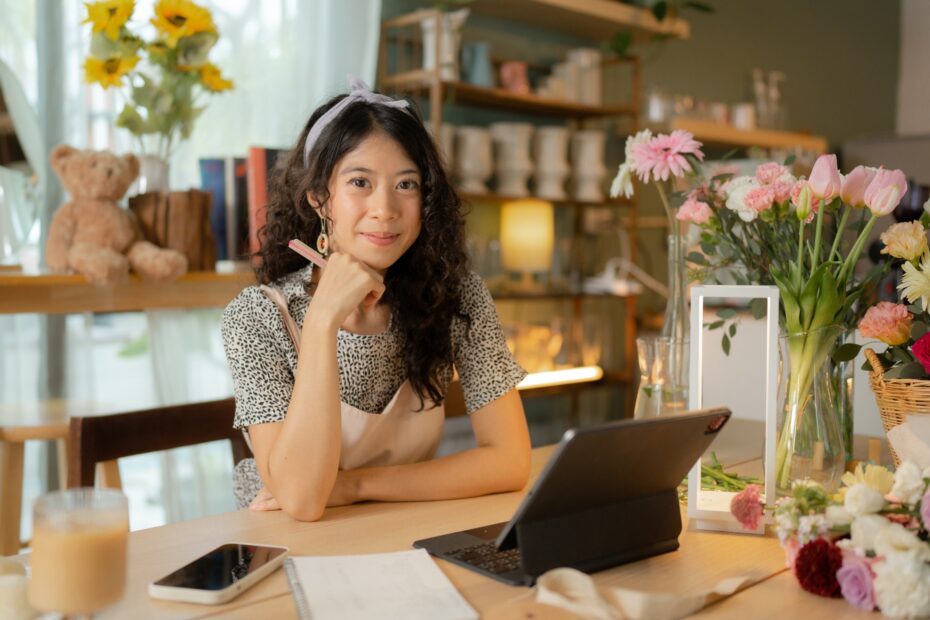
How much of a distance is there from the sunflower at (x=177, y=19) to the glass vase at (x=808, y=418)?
166 cm

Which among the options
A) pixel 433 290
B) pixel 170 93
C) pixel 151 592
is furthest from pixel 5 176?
pixel 151 592

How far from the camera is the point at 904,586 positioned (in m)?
0.84

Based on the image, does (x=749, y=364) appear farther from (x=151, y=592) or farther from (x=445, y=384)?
(x=151, y=592)

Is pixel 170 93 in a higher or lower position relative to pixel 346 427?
higher

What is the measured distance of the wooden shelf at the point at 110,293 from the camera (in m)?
2.04

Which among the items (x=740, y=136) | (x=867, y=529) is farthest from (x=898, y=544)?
(x=740, y=136)

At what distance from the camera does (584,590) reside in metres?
0.88

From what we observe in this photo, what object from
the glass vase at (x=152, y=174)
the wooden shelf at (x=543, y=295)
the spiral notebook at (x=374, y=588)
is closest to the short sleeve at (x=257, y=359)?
the spiral notebook at (x=374, y=588)

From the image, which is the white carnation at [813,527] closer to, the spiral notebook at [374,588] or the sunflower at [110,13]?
the spiral notebook at [374,588]

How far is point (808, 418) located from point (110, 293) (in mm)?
1661

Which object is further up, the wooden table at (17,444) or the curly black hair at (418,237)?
the curly black hair at (418,237)

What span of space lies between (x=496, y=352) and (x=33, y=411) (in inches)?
49.3

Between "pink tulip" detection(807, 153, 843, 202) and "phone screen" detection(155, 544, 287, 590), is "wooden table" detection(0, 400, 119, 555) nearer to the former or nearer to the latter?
"phone screen" detection(155, 544, 287, 590)

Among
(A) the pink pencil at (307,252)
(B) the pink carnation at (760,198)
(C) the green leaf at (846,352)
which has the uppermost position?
(B) the pink carnation at (760,198)
